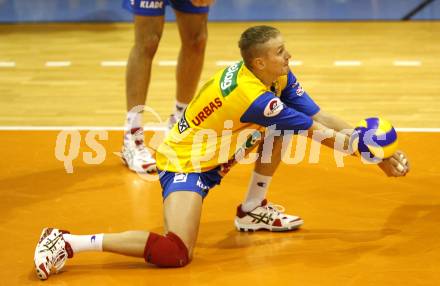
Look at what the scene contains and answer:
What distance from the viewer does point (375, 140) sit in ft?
13.4

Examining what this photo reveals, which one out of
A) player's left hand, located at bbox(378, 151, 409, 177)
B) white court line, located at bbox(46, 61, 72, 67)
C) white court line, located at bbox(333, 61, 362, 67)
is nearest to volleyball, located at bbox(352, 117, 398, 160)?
player's left hand, located at bbox(378, 151, 409, 177)

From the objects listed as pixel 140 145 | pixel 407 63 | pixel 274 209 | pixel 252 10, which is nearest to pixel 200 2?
pixel 140 145

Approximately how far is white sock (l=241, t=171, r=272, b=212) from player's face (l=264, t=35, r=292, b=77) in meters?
0.64

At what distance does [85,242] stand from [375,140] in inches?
56.3

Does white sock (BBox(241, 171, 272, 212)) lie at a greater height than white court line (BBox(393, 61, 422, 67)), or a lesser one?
greater

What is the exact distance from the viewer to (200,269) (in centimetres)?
412

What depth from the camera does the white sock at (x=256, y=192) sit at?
4.59 m

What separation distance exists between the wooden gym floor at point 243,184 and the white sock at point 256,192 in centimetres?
15

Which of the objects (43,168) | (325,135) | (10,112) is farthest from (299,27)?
(325,135)

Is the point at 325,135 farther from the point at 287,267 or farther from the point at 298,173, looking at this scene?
the point at 298,173

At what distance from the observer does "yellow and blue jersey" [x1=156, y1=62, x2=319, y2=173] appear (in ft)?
13.6

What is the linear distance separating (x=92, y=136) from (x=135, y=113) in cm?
67

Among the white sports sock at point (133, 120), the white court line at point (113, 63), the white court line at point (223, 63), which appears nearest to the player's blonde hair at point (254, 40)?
the white sports sock at point (133, 120)

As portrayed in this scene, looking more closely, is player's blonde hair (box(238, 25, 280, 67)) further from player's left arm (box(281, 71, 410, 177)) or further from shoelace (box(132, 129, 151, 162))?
shoelace (box(132, 129, 151, 162))
